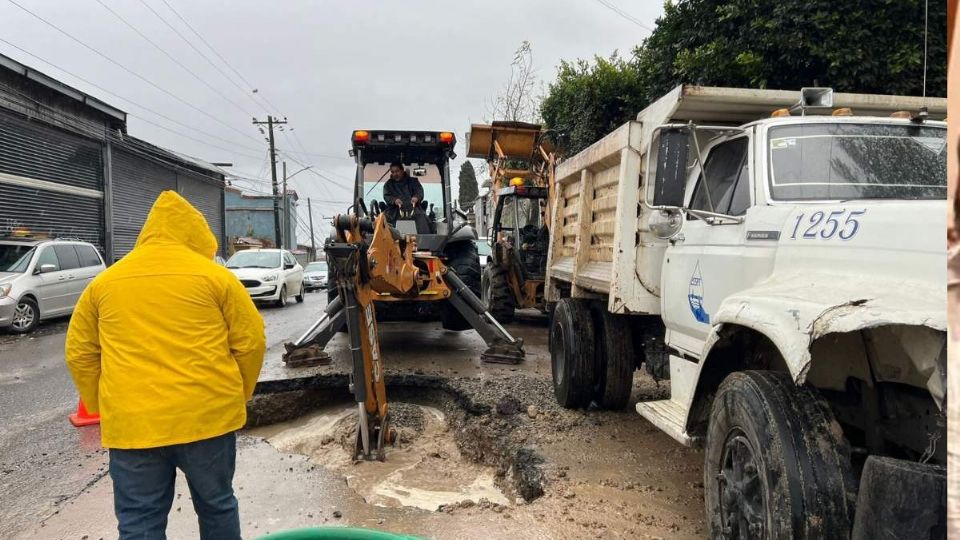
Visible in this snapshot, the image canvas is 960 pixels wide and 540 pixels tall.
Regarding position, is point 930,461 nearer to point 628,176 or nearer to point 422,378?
point 628,176

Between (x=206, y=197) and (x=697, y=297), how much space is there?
28.3 metres

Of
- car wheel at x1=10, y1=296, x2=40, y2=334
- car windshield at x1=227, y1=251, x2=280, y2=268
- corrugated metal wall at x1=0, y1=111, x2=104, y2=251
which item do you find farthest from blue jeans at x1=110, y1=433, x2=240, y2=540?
corrugated metal wall at x1=0, y1=111, x2=104, y2=251

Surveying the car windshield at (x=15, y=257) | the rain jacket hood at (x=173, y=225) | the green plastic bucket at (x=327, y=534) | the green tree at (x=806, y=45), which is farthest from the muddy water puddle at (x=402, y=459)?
the car windshield at (x=15, y=257)

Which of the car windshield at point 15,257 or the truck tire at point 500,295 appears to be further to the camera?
the car windshield at point 15,257

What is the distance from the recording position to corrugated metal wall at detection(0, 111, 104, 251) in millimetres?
16016

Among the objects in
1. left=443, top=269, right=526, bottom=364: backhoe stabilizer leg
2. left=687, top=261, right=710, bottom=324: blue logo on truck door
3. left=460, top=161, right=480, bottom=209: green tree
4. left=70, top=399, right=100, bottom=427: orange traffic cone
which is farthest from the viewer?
left=460, top=161, right=480, bottom=209: green tree

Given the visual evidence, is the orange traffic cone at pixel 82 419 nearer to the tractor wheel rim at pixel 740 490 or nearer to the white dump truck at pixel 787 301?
the white dump truck at pixel 787 301

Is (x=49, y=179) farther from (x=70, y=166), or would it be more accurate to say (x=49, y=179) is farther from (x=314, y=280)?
(x=314, y=280)

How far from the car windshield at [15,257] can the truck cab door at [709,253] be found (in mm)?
11468

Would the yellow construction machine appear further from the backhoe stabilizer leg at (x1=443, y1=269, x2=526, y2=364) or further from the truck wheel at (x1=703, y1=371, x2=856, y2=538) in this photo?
the truck wheel at (x1=703, y1=371, x2=856, y2=538)

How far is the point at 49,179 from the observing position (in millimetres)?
17562

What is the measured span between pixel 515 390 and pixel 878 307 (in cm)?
448

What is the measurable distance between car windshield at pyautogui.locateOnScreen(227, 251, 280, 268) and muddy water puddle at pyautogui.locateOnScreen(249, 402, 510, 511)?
1081cm

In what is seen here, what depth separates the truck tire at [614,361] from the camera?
5348mm
